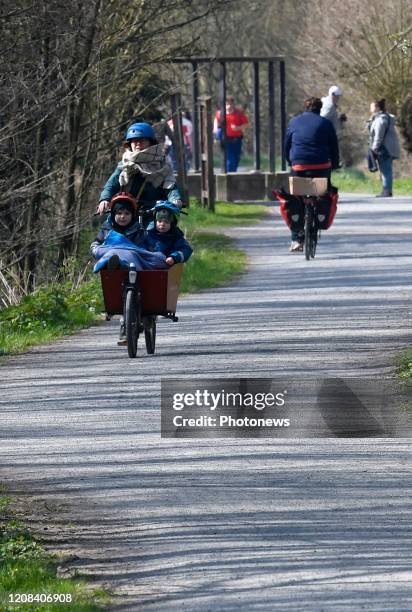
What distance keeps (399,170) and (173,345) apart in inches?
1152

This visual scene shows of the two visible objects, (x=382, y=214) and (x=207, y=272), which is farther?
(x=382, y=214)

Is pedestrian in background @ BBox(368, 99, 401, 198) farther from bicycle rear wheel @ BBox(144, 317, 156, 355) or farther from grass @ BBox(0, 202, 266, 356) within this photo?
bicycle rear wheel @ BBox(144, 317, 156, 355)

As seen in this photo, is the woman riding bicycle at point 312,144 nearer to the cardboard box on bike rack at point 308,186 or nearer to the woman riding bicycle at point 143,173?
the cardboard box on bike rack at point 308,186

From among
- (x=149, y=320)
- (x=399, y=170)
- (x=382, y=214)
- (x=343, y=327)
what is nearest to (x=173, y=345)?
(x=149, y=320)

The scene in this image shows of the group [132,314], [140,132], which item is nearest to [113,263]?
[132,314]

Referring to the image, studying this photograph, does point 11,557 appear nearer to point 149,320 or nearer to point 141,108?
point 149,320

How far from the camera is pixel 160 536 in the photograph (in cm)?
731

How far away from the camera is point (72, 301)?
53.9ft

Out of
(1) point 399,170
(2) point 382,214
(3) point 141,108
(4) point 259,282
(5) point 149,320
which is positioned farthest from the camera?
(1) point 399,170

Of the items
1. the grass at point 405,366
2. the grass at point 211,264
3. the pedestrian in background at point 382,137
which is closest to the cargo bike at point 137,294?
the grass at point 405,366

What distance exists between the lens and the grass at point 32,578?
635cm

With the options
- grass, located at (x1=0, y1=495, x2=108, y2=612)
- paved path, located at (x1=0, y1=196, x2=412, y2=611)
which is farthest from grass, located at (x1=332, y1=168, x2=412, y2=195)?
grass, located at (x1=0, y1=495, x2=108, y2=612)

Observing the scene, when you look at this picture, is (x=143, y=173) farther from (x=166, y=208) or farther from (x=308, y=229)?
(x=308, y=229)

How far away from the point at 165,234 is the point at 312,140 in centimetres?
774
